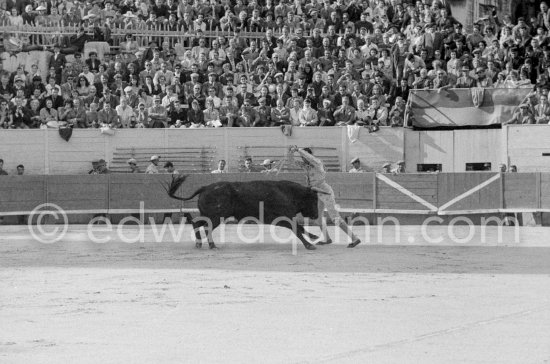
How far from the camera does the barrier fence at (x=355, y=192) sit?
74.9 feet

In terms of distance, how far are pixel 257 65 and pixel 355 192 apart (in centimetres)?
333

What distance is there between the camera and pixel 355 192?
23.4 metres

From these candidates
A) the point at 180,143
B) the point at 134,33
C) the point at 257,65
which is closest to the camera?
the point at 180,143

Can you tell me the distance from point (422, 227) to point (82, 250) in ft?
23.6

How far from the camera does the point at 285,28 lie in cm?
2527

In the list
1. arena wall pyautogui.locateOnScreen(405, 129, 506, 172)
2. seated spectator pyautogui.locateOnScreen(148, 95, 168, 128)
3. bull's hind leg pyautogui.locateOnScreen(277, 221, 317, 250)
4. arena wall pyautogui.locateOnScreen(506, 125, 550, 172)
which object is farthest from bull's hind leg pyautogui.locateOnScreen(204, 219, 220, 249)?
arena wall pyautogui.locateOnScreen(506, 125, 550, 172)

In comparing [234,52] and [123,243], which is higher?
[234,52]

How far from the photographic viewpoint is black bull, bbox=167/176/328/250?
56.7 feet

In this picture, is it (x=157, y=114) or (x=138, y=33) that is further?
(x=138, y=33)

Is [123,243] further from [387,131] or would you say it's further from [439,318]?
[439,318]

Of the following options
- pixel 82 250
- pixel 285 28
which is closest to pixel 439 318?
pixel 82 250

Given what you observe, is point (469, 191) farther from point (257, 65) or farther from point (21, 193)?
point (21, 193)

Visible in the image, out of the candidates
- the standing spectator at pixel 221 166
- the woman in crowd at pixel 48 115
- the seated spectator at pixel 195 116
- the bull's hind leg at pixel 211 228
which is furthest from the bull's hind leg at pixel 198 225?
the woman in crowd at pixel 48 115

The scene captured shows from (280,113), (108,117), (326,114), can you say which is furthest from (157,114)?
(326,114)
